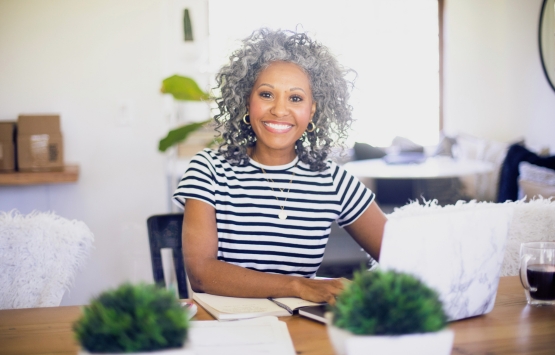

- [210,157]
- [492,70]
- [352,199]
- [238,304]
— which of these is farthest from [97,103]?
[492,70]

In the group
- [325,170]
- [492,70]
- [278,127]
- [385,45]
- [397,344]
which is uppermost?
[385,45]

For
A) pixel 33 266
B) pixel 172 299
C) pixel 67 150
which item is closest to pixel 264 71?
pixel 33 266

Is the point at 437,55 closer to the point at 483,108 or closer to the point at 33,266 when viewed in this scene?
the point at 483,108

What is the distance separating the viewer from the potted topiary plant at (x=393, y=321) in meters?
0.63

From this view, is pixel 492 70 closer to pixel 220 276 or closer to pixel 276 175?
pixel 276 175

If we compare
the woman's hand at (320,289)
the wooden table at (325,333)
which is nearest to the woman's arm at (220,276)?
the woman's hand at (320,289)

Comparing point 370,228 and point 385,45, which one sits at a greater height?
point 385,45

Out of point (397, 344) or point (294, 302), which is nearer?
point (397, 344)

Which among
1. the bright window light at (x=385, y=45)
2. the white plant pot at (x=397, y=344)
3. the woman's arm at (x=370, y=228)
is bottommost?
the woman's arm at (x=370, y=228)

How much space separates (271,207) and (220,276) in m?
0.29

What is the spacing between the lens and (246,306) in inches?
48.5

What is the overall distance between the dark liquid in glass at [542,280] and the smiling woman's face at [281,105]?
0.70 meters

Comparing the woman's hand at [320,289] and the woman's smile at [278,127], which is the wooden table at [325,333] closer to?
the woman's hand at [320,289]

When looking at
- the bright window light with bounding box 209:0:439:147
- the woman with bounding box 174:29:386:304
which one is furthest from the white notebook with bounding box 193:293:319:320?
the bright window light with bounding box 209:0:439:147
